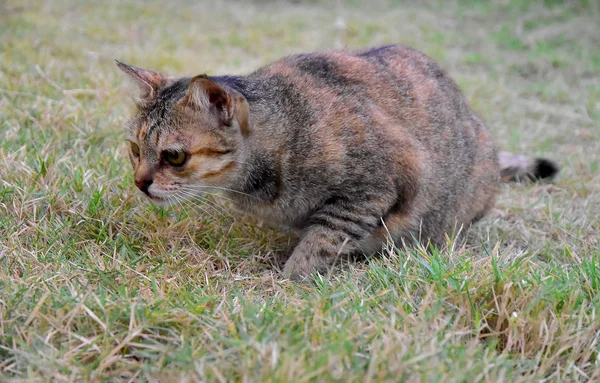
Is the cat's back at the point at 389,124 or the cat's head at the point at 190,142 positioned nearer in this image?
the cat's head at the point at 190,142

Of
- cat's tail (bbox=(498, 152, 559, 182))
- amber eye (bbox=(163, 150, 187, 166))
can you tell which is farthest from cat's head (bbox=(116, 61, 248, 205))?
cat's tail (bbox=(498, 152, 559, 182))

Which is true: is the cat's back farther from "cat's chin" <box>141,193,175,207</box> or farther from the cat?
"cat's chin" <box>141,193,175,207</box>

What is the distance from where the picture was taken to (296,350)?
2.00 metres

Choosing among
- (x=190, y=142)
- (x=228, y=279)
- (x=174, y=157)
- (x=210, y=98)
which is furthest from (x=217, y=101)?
(x=228, y=279)

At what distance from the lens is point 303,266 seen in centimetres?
304

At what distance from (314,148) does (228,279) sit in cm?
77

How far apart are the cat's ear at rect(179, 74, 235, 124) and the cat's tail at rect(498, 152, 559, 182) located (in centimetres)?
237

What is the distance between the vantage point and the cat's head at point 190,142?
280 centimetres

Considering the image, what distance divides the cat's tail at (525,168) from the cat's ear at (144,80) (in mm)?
2544

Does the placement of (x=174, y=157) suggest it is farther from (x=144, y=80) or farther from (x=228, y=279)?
(x=228, y=279)

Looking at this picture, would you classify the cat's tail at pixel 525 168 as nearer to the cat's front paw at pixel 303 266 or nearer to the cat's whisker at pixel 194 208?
the cat's front paw at pixel 303 266

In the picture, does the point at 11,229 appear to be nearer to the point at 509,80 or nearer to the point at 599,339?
the point at 599,339

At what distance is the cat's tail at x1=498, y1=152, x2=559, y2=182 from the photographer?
14.3 ft

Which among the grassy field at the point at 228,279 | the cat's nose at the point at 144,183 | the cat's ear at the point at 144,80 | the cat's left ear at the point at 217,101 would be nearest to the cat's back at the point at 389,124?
the cat's left ear at the point at 217,101
